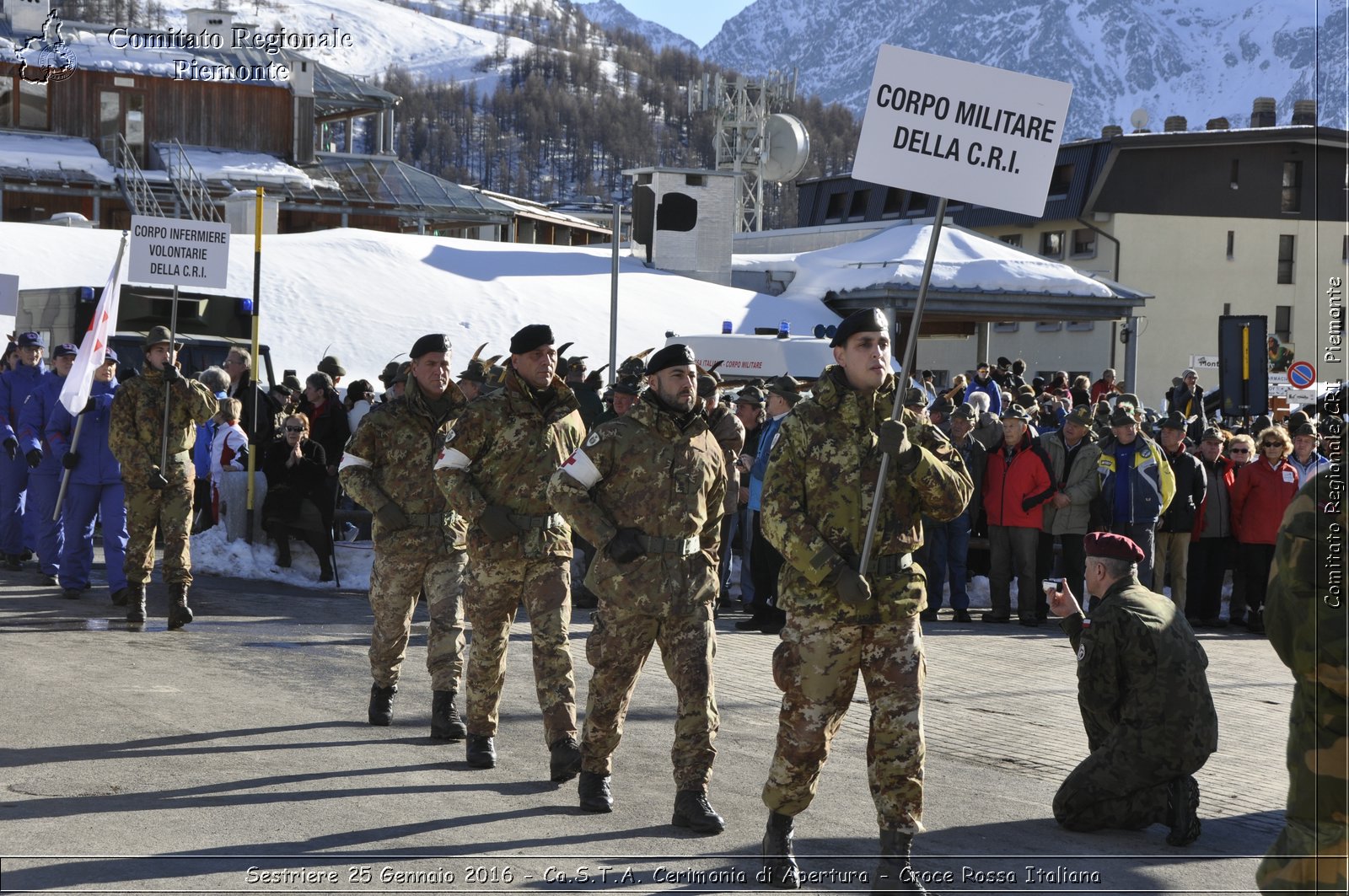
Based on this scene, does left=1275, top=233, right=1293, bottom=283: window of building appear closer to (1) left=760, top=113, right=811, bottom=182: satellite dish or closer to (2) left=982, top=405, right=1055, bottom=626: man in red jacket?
(1) left=760, top=113, right=811, bottom=182: satellite dish

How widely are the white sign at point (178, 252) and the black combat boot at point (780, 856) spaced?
9.16 m

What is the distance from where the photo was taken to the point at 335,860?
19.1 ft

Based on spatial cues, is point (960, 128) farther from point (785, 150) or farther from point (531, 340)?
point (785, 150)

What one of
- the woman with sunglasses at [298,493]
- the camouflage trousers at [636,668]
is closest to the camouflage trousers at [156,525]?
the woman with sunglasses at [298,493]

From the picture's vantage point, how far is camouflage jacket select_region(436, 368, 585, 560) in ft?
24.6

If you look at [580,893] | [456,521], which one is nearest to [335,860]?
[580,893]

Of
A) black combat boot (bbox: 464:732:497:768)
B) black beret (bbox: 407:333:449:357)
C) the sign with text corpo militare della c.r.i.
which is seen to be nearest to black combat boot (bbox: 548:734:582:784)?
black combat boot (bbox: 464:732:497:768)

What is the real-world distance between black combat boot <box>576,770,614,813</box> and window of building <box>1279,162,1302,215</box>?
56.7 meters

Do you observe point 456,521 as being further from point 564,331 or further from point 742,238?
point 742,238

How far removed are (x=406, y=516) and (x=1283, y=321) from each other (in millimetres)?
55166

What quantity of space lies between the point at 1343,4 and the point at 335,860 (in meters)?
4.43

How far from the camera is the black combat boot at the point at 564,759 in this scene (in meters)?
7.27

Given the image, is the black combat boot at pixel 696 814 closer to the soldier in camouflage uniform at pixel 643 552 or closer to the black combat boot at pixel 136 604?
the soldier in camouflage uniform at pixel 643 552

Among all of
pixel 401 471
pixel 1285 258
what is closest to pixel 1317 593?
pixel 401 471
